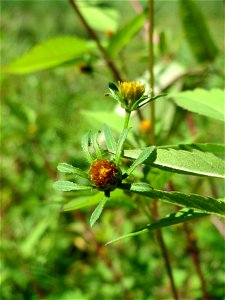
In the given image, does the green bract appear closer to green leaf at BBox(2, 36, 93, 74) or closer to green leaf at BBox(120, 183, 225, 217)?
green leaf at BBox(120, 183, 225, 217)

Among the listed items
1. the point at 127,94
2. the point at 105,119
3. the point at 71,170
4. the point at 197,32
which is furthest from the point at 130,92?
the point at 197,32

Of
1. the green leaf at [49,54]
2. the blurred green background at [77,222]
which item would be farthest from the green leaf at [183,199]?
the green leaf at [49,54]

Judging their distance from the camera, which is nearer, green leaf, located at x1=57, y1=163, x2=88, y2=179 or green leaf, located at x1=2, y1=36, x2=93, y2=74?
green leaf, located at x1=57, y1=163, x2=88, y2=179

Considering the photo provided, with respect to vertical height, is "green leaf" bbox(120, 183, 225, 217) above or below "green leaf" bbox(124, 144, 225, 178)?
below

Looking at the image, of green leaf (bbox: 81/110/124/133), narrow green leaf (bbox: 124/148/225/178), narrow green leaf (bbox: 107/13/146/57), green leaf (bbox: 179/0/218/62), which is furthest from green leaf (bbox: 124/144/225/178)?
green leaf (bbox: 179/0/218/62)

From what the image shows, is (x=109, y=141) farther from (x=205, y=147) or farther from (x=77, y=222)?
(x=77, y=222)

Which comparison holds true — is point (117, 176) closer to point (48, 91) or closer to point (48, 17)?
point (48, 91)

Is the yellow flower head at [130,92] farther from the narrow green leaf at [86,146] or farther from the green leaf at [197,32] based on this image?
the green leaf at [197,32]
